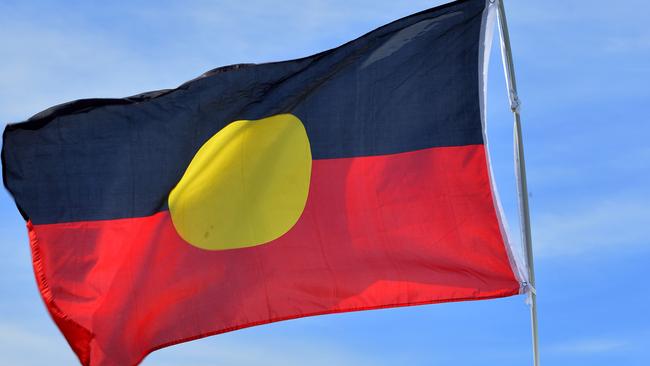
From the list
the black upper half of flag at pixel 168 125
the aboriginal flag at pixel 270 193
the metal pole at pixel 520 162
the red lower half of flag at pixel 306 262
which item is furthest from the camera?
the black upper half of flag at pixel 168 125

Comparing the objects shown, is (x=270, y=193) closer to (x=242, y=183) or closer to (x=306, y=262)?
(x=242, y=183)

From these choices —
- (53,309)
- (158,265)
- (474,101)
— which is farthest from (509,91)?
(53,309)

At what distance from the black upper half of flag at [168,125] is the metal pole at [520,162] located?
85cm

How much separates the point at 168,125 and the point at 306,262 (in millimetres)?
2380

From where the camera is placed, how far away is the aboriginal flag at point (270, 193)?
16.8m

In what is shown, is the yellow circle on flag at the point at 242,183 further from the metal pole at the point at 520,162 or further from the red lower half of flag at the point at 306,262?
the metal pole at the point at 520,162

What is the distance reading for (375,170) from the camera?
17188 millimetres

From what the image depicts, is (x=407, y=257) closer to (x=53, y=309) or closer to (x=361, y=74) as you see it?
(x=361, y=74)

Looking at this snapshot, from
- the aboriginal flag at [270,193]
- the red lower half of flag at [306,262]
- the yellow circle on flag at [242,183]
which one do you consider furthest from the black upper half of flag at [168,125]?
the red lower half of flag at [306,262]

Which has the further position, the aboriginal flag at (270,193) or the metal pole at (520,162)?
the aboriginal flag at (270,193)

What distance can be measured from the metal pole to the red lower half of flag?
0.96 feet

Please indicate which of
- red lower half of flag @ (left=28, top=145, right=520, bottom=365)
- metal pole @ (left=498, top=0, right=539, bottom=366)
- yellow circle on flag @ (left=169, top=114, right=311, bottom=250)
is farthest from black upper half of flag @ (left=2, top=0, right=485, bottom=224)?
metal pole @ (left=498, top=0, right=539, bottom=366)

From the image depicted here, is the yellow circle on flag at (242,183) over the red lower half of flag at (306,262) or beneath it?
over

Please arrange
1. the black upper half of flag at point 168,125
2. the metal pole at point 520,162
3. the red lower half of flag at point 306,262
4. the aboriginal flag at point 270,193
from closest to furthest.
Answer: the metal pole at point 520,162 < the red lower half of flag at point 306,262 < the aboriginal flag at point 270,193 < the black upper half of flag at point 168,125
